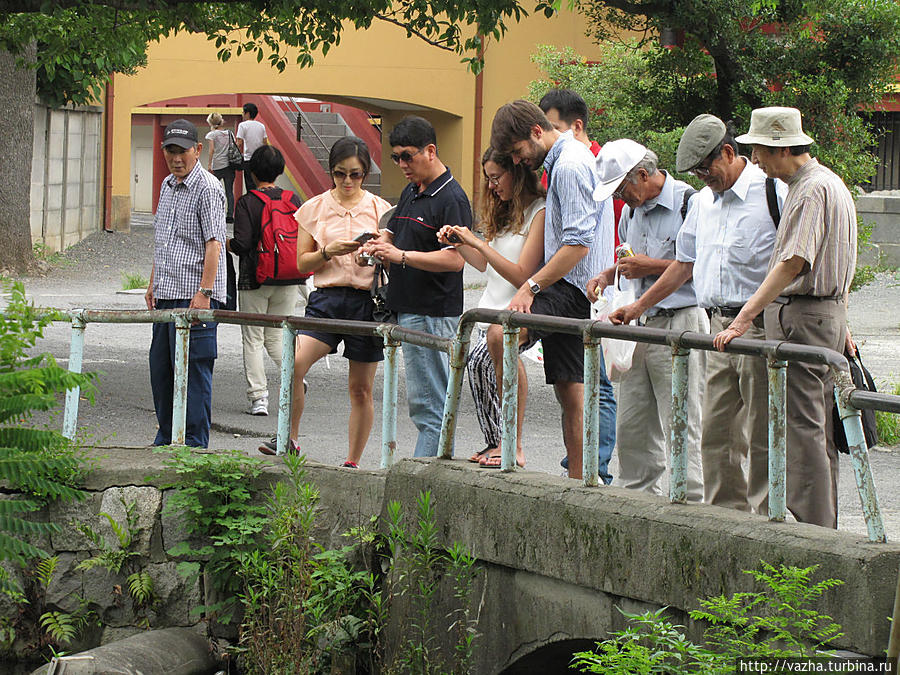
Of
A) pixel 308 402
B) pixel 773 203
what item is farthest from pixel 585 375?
pixel 308 402

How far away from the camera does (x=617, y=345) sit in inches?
237

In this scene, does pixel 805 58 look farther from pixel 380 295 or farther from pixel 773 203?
pixel 773 203

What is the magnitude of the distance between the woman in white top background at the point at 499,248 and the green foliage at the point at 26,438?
5.74 feet

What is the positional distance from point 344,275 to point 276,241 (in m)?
1.84

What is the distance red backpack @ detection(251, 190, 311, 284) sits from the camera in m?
8.68

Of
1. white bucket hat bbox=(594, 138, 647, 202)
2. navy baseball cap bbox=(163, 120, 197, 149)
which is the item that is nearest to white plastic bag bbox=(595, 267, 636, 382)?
white bucket hat bbox=(594, 138, 647, 202)

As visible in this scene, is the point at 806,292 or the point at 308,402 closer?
the point at 806,292

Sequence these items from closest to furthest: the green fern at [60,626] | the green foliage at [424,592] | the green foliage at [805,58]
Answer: the green foliage at [424,592] < the green fern at [60,626] < the green foliage at [805,58]

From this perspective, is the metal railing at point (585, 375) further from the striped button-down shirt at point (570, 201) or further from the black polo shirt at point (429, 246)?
the striped button-down shirt at point (570, 201)

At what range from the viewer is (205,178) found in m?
7.29

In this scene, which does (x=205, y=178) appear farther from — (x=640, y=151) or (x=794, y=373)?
(x=794, y=373)

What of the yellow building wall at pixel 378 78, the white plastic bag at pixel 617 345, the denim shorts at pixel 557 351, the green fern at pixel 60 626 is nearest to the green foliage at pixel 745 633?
the denim shorts at pixel 557 351

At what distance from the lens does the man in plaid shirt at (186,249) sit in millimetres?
7105

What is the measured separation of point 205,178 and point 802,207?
140 inches
